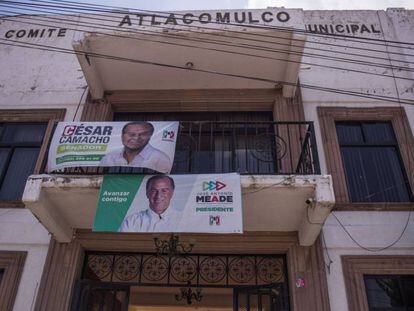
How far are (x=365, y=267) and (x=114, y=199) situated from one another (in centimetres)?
373

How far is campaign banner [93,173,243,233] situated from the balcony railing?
100 centimetres

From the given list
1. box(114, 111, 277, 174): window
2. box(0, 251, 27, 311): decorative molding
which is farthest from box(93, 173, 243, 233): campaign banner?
box(0, 251, 27, 311): decorative molding

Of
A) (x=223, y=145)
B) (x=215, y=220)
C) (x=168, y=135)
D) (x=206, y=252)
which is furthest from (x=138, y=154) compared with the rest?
(x=223, y=145)

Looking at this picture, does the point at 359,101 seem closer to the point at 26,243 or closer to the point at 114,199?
the point at 114,199

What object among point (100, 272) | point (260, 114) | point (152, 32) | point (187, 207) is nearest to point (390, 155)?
point (260, 114)

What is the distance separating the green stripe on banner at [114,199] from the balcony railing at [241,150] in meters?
0.91

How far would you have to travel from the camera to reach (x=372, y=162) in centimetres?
688

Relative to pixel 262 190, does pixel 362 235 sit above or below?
below

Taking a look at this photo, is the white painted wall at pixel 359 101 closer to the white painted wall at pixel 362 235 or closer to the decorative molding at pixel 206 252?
the white painted wall at pixel 362 235

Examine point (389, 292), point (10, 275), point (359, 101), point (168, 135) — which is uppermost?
point (359, 101)

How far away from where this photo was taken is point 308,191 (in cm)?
535

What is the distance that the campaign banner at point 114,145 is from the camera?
5613mm

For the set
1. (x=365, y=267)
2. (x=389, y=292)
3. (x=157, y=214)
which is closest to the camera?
(x=157, y=214)

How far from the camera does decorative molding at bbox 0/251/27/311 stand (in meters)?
5.71
